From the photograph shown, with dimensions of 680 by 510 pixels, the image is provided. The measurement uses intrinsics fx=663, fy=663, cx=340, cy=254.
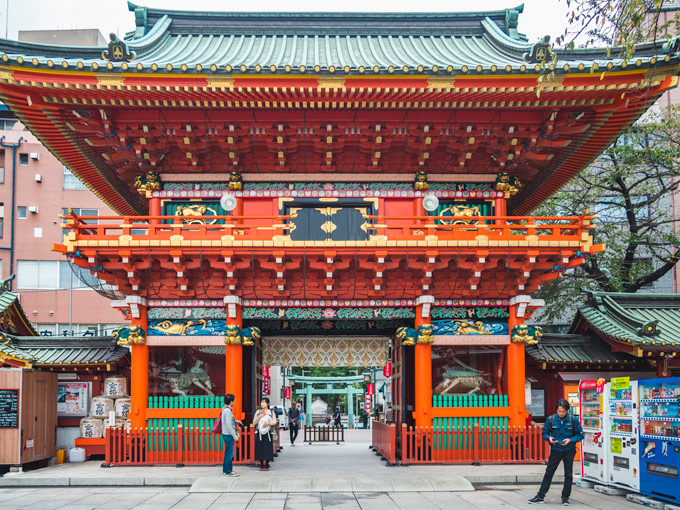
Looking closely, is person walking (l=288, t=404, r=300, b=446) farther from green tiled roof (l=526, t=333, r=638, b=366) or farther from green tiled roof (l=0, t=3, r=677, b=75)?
green tiled roof (l=0, t=3, r=677, b=75)

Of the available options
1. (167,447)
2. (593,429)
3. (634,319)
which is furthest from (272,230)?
(634,319)

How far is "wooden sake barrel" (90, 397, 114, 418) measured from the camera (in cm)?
1884

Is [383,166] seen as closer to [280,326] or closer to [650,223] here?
[280,326]

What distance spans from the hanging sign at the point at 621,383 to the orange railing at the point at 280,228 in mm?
4139

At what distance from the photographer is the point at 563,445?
40.5 feet

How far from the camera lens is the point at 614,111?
1614cm

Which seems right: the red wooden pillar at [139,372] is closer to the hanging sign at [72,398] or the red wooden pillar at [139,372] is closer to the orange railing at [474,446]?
the hanging sign at [72,398]

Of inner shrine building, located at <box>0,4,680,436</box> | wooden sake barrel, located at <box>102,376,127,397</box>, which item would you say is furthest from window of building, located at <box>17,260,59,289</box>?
wooden sake barrel, located at <box>102,376,127,397</box>

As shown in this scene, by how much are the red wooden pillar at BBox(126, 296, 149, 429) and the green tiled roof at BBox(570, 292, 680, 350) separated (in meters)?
12.4

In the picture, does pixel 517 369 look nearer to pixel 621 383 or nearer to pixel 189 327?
pixel 621 383

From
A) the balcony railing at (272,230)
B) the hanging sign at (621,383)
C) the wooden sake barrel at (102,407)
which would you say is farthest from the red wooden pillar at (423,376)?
the wooden sake barrel at (102,407)

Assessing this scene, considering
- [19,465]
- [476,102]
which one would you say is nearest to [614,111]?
[476,102]

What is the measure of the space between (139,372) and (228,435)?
3.32m

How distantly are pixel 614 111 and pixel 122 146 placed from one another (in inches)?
485
